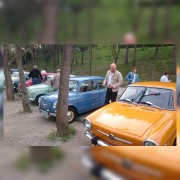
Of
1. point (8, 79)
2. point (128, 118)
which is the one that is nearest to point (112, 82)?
point (128, 118)

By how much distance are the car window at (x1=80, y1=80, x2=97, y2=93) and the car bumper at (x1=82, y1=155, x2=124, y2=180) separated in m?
0.48

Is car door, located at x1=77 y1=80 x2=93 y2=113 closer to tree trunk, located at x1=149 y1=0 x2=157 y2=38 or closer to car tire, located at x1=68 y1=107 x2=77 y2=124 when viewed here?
car tire, located at x1=68 y1=107 x2=77 y2=124

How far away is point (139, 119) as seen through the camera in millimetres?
1236

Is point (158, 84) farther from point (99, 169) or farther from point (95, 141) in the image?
point (99, 169)

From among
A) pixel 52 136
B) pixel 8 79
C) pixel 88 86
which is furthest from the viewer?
pixel 88 86

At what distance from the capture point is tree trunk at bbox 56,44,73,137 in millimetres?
1253

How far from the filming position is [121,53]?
1.17m

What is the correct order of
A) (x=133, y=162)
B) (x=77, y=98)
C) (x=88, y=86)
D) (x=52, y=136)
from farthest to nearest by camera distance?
(x=88, y=86) < (x=77, y=98) < (x=52, y=136) < (x=133, y=162)

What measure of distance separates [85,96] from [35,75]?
46 centimetres

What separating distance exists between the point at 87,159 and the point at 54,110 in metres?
0.39

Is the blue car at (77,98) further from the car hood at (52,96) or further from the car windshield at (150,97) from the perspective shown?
the car windshield at (150,97)

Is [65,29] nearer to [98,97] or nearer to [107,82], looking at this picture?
[107,82]

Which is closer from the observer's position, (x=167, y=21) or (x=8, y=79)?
(x=167, y=21)

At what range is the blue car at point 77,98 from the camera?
135cm
